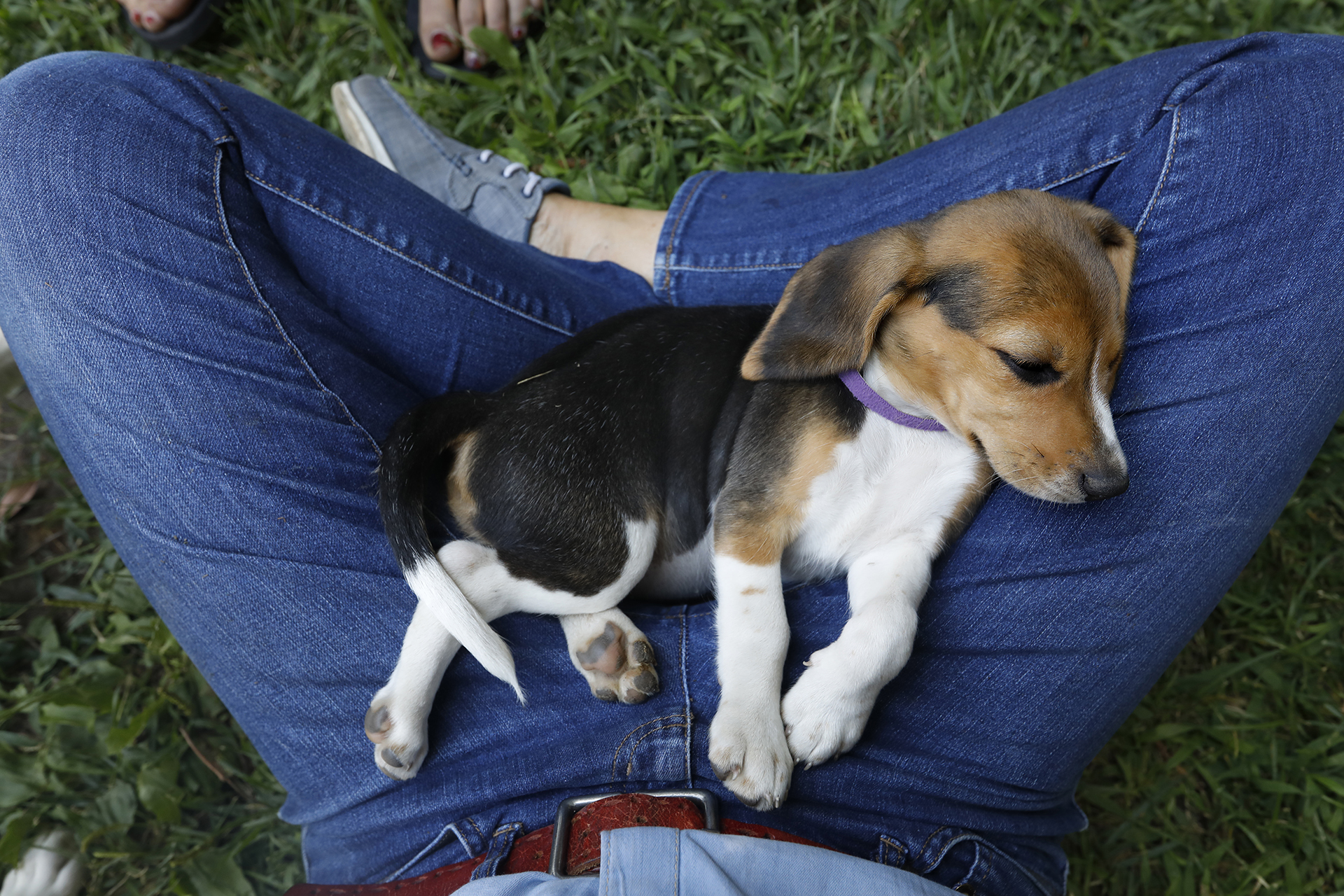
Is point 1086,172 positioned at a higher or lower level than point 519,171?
higher

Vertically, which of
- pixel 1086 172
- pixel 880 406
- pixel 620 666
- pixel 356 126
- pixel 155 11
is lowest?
pixel 620 666

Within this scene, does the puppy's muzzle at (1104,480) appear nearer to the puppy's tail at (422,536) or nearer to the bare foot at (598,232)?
the puppy's tail at (422,536)

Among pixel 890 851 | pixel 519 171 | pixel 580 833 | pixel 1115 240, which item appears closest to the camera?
pixel 580 833

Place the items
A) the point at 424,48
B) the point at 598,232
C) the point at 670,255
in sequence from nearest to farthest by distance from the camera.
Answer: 1. the point at 670,255
2. the point at 598,232
3. the point at 424,48

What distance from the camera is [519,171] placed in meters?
3.76

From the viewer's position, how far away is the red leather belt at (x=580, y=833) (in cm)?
184

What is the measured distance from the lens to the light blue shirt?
154 cm

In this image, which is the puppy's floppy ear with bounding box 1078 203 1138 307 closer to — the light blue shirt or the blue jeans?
the blue jeans

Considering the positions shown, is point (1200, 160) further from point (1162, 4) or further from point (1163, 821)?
point (1163, 821)

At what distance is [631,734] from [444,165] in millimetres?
2736

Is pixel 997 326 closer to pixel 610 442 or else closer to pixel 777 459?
pixel 777 459

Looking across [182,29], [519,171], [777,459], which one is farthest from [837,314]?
[182,29]

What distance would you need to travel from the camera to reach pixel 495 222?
12.1 ft

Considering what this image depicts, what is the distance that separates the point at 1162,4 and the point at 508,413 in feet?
12.2
